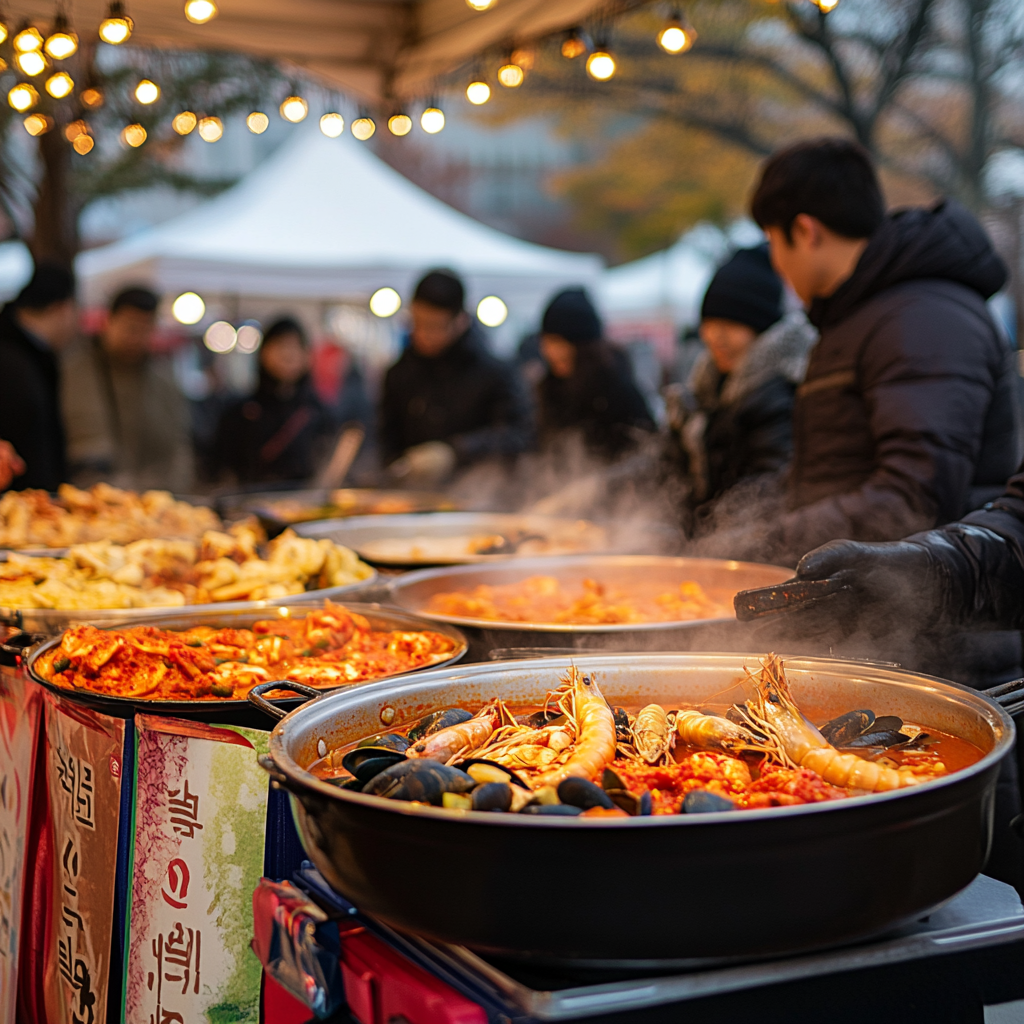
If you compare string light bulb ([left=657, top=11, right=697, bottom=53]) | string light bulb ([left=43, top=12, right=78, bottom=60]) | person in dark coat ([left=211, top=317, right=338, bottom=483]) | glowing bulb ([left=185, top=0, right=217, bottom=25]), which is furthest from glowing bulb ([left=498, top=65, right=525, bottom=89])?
person in dark coat ([left=211, top=317, right=338, bottom=483])

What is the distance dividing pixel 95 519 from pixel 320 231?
292 inches

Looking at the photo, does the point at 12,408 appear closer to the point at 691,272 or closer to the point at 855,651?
the point at 855,651

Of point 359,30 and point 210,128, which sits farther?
point 210,128

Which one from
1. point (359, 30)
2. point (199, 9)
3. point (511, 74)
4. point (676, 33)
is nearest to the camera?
point (676, 33)

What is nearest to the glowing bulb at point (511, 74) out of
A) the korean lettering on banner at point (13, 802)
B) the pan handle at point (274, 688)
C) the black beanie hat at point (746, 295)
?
the black beanie hat at point (746, 295)

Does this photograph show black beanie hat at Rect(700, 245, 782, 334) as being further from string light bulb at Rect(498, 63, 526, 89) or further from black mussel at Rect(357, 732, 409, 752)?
black mussel at Rect(357, 732, 409, 752)

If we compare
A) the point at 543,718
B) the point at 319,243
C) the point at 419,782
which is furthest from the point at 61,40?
the point at 319,243

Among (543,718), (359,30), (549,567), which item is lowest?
(549,567)

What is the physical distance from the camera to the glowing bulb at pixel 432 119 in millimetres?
5680

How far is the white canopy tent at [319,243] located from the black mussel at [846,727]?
9.68m

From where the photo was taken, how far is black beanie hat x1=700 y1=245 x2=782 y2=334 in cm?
430

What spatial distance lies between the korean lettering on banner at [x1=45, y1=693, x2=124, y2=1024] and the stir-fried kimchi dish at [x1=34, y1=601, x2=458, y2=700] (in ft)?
0.34

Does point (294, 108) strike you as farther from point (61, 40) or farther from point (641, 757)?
point (641, 757)

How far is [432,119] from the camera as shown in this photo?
225 inches
